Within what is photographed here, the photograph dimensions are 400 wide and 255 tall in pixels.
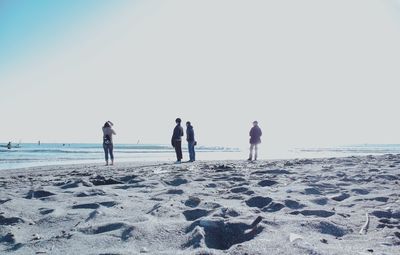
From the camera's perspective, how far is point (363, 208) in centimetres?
355

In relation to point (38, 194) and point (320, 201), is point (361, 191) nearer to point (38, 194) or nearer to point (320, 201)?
point (320, 201)

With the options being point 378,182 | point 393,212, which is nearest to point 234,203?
point 393,212

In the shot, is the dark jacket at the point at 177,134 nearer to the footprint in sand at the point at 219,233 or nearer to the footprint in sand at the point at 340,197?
the footprint in sand at the point at 340,197

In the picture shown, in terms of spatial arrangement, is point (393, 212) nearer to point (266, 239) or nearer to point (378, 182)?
point (266, 239)

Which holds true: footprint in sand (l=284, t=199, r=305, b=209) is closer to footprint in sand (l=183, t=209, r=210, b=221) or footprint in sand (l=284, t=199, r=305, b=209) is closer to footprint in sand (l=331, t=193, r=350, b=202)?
footprint in sand (l=331, t=193, r=350, b=202)

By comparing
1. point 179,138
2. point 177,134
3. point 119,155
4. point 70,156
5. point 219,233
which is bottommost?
point 119,155

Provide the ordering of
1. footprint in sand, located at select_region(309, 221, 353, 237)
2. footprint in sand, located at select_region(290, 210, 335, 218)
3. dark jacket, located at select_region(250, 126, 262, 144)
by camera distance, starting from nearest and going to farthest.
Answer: footprint in sand, located at select_region(309, 221, 353, 237), footprint in sand, located at select_region(290, 210, 335, 218), dark jacket, located at select_region(250, 126, 262, 144)

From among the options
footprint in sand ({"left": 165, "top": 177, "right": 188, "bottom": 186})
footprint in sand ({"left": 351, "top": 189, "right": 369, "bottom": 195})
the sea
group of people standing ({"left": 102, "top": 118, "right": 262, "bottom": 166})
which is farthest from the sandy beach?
the sea

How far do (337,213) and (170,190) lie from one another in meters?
2.34

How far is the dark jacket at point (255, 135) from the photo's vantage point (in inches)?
607

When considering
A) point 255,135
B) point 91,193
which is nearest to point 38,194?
point 91,193

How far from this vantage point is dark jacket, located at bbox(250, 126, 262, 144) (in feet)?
50.5

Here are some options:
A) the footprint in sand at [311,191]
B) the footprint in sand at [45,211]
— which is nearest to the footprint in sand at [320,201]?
the footprint in sand at [311,191]

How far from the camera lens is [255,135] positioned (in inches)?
610
